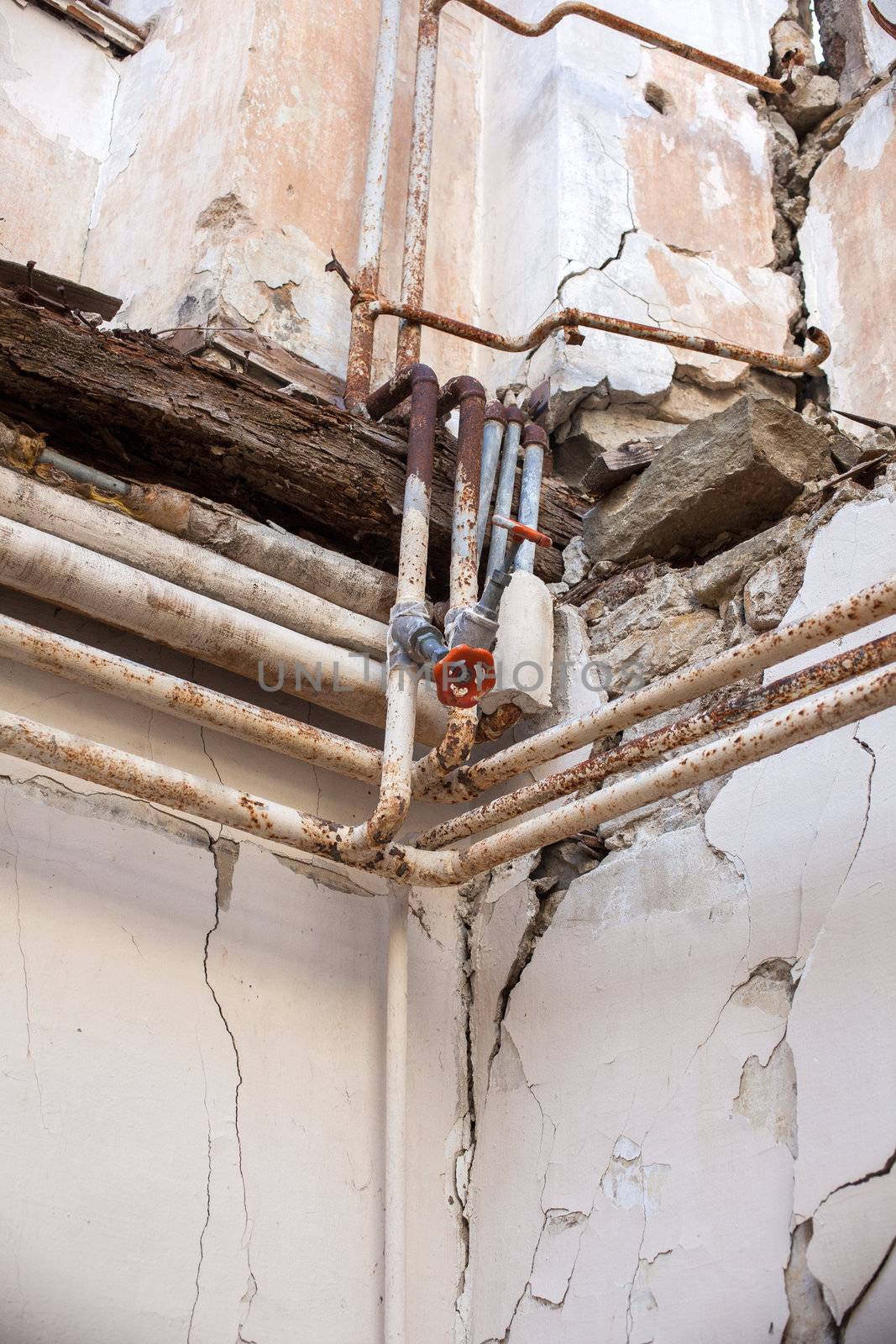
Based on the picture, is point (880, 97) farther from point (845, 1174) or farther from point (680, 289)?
point (845, 1174)

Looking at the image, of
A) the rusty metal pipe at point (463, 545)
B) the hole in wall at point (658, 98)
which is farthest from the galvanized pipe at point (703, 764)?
the hole in wall at point (658, 98)

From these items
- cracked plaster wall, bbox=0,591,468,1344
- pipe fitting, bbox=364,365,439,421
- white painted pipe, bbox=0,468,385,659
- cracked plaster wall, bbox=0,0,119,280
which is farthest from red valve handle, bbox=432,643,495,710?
cracked plaster wall, bbox=0,0,119,280

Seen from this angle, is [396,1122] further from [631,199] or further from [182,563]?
[631,199]

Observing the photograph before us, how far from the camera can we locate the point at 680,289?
13.0 ft

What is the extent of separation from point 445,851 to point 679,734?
23.9 inches

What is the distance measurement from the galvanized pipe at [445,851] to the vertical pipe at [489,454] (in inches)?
32.9

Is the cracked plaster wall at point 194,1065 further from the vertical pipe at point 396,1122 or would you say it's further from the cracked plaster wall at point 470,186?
the cracked plaster wall at point 470,186

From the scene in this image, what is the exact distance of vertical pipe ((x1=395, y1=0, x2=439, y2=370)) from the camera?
3525 millimetres

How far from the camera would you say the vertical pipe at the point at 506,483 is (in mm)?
2959

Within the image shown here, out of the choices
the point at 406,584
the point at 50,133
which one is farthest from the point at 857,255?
the point at 50,133

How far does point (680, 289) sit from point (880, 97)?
3.27 ft

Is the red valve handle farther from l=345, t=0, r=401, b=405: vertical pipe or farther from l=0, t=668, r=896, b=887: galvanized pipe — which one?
l=345, t=0, r=401, b=405: vertical pipe

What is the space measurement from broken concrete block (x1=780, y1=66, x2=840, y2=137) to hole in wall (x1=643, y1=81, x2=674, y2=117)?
0.48m

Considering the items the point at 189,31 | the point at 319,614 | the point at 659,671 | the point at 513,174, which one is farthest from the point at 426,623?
the point at 189,31
